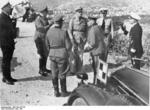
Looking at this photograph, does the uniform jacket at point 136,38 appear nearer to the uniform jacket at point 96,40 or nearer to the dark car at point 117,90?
the uniform jacket at point 96,40

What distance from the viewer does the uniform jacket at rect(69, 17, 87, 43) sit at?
5934 millimetres

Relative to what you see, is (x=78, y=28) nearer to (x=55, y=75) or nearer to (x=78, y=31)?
(x=78, y=31)

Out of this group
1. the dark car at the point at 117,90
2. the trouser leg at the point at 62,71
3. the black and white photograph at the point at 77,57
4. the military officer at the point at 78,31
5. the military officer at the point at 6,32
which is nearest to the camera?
the dark car at the point at 117,90

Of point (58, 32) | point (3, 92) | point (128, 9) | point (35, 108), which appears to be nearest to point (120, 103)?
point (35, 108)

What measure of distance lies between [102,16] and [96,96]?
2.12 metres

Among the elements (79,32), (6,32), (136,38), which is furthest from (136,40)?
(6,32)

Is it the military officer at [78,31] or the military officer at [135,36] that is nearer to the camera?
the military officer at [135,36]

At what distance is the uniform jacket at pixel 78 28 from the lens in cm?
593

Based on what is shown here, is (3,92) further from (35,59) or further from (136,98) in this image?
(136,98)

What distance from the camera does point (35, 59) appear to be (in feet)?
21.9

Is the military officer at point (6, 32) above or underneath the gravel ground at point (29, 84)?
above

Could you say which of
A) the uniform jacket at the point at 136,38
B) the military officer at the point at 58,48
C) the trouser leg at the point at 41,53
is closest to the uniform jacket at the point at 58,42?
the military officer at the point at 58,48

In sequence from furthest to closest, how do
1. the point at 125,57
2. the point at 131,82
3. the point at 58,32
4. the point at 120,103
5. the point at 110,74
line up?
the point at 125,57, the point at 58,32, the point at 110,74, the point at 131,82, the point at 120,103

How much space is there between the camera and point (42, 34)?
569cm
